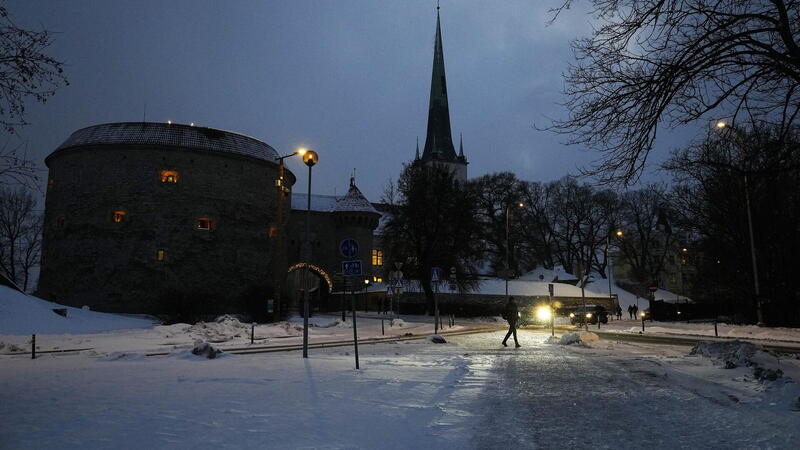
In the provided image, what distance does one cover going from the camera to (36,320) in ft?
87.5

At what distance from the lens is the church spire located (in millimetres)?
96750

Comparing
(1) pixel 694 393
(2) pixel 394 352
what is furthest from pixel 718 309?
(1) pixel 694 393

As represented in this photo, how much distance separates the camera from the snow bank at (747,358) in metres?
9.83

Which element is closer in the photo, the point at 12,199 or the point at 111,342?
the point at 111,342

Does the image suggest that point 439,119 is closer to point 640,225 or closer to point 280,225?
point 640,225

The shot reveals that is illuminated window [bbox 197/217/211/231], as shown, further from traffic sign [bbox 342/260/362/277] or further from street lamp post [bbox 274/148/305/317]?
traffic sign [bbox 342/260/362/277]

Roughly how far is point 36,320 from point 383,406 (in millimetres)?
26181

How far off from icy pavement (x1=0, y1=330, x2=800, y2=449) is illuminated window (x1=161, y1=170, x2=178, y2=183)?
33.7 metres

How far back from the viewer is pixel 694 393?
9.09 metres

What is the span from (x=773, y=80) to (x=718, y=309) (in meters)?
A: 36.4

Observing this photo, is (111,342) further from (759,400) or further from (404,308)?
(404,308)

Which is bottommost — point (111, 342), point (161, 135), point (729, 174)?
point (111, 342)

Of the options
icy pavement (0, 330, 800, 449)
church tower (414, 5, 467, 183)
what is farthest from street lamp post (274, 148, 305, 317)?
church tower (414, 5, 467, 183)

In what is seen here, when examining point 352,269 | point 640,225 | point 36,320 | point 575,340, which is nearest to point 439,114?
point 640,225
